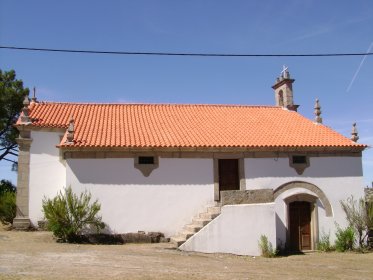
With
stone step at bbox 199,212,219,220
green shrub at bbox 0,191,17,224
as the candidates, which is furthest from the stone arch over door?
green shrub at bbox 0,191,17,224

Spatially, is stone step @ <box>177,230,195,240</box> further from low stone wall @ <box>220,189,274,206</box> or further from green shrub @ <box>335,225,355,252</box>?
green shrub @ <box>335,225,355,252</box>

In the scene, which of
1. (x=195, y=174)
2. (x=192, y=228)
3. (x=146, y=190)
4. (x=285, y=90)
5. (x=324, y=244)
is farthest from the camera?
(x=285, y=90)

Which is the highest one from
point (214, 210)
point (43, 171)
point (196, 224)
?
point (43, 171)


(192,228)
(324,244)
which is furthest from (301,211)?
(192,228)

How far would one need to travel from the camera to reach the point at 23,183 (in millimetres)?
16391

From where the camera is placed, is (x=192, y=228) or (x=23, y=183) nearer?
(x=192, y=228)

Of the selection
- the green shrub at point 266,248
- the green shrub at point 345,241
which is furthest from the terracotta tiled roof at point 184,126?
the green shrub at point 266,248

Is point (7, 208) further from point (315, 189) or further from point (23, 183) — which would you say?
point (315, 189)

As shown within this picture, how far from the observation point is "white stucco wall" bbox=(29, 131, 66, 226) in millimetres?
16359

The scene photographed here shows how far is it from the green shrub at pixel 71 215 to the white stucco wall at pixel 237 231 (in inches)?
130

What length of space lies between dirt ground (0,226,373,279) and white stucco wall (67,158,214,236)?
108 cm

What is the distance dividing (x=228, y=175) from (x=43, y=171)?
7.30 meters

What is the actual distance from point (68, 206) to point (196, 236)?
4.35 m

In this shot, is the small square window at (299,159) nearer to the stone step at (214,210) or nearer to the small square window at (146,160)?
the stone step at (214,210)
